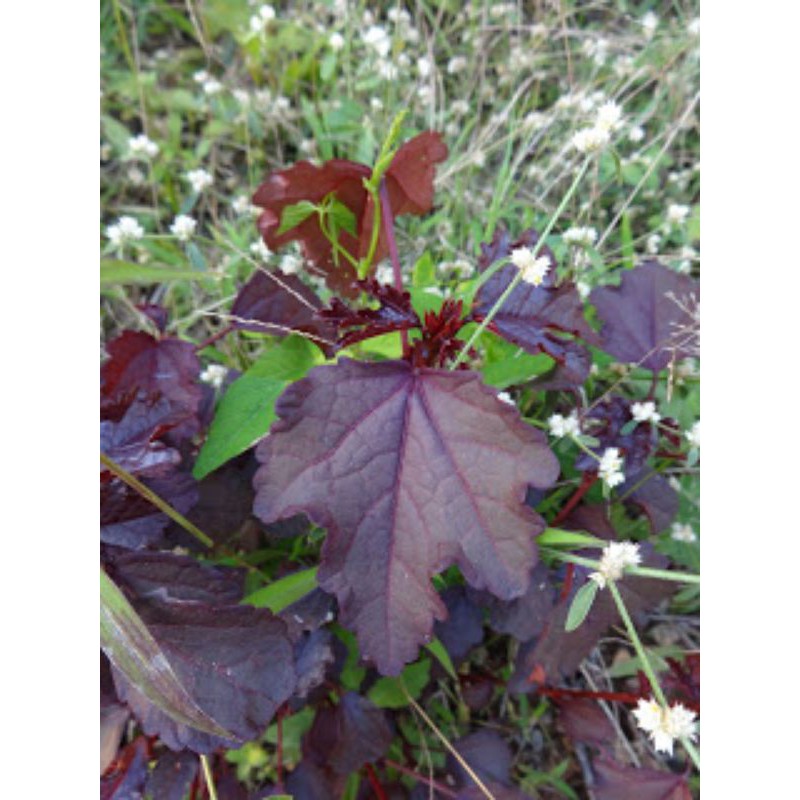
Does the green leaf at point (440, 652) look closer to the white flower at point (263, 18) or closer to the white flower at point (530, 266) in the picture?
the white flower at point (530, 266)

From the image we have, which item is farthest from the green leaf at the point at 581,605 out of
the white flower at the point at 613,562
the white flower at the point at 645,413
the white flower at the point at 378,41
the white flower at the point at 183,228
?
the white flower at the point at 378,41

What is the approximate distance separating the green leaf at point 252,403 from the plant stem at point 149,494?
7 centimetres

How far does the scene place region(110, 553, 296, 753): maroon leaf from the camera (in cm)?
84

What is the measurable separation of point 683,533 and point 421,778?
0.56m

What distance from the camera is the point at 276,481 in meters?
0.82

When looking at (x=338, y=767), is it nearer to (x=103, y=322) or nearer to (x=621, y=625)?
(x=621, y=625)

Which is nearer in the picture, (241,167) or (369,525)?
(369,525)

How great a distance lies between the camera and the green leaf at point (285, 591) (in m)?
1.01

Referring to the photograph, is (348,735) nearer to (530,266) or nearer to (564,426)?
(564,426)

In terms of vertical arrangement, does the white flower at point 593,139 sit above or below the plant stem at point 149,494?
above

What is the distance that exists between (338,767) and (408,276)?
3.12 ft

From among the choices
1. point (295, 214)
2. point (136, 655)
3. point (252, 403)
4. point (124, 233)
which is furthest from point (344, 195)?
point (136, 655)

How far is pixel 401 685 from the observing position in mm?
1164

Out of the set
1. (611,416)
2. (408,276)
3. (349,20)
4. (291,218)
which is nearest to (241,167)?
(349,20)
